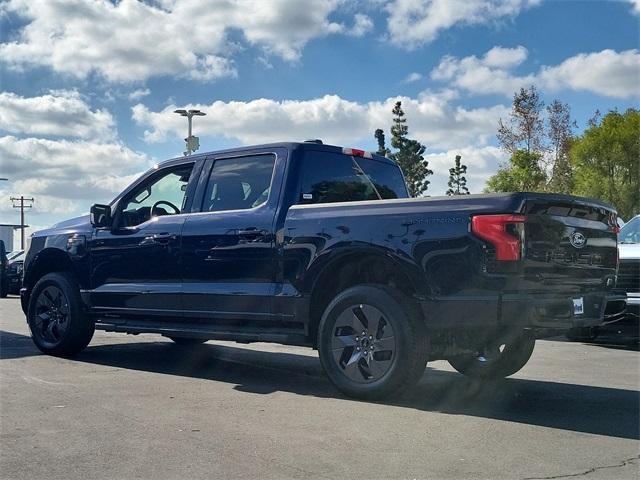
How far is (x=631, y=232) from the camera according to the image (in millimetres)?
10562

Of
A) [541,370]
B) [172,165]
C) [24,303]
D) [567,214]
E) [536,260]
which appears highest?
[172,165]

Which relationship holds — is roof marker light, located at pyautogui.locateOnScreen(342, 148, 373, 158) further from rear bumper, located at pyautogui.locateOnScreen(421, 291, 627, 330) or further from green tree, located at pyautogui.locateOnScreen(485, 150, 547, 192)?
green tree, located at pyautogui.locateOnScreen(485, 150, 547, 192)

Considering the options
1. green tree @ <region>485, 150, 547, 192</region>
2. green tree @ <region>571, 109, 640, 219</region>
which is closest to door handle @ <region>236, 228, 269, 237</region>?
green tree @ <region>485, 150, 547, 192</region>

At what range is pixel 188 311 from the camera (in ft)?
21.6

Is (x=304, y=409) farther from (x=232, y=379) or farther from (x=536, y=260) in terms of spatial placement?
(x=536, y=260)

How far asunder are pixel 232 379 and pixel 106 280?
5.72 feet

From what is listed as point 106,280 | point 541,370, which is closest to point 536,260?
point 541,370

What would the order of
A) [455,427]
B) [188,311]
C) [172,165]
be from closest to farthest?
[455,427], [188,311], [172,165]

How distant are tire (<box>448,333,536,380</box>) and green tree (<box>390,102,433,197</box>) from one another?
5076 centimetres

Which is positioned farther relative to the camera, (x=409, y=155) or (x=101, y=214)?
(x=409, y=155)

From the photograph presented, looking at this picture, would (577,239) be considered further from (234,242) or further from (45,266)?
(45,266)

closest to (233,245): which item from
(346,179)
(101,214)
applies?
(346,179)

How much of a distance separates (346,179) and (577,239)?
2.23 meters

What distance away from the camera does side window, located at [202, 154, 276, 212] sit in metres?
6.45
